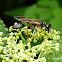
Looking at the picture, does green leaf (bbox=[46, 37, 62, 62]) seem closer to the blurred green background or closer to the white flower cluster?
the white flower cluster

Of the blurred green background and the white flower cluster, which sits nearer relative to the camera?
the blurred green background

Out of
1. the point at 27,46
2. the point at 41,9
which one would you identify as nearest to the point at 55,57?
the point at 27,46

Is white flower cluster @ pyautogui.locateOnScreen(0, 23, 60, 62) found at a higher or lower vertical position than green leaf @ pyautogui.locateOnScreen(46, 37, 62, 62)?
higher

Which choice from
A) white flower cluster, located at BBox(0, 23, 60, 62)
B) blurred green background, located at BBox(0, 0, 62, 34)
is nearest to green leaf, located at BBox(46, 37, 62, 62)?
white flower cluster, located at BBox(0, 23, 60, 62)

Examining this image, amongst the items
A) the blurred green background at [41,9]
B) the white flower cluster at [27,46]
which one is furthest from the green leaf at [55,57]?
the blurred green background at [41,9]

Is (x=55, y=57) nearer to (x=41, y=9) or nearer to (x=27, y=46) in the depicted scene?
(x=27, y=46)

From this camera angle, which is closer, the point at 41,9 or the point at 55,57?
the point at 41,9

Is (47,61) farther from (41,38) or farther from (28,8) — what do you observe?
(28,8)

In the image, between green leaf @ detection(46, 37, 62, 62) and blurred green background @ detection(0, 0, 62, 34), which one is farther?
green leaf @ detection(46, 37, 62, 62)
